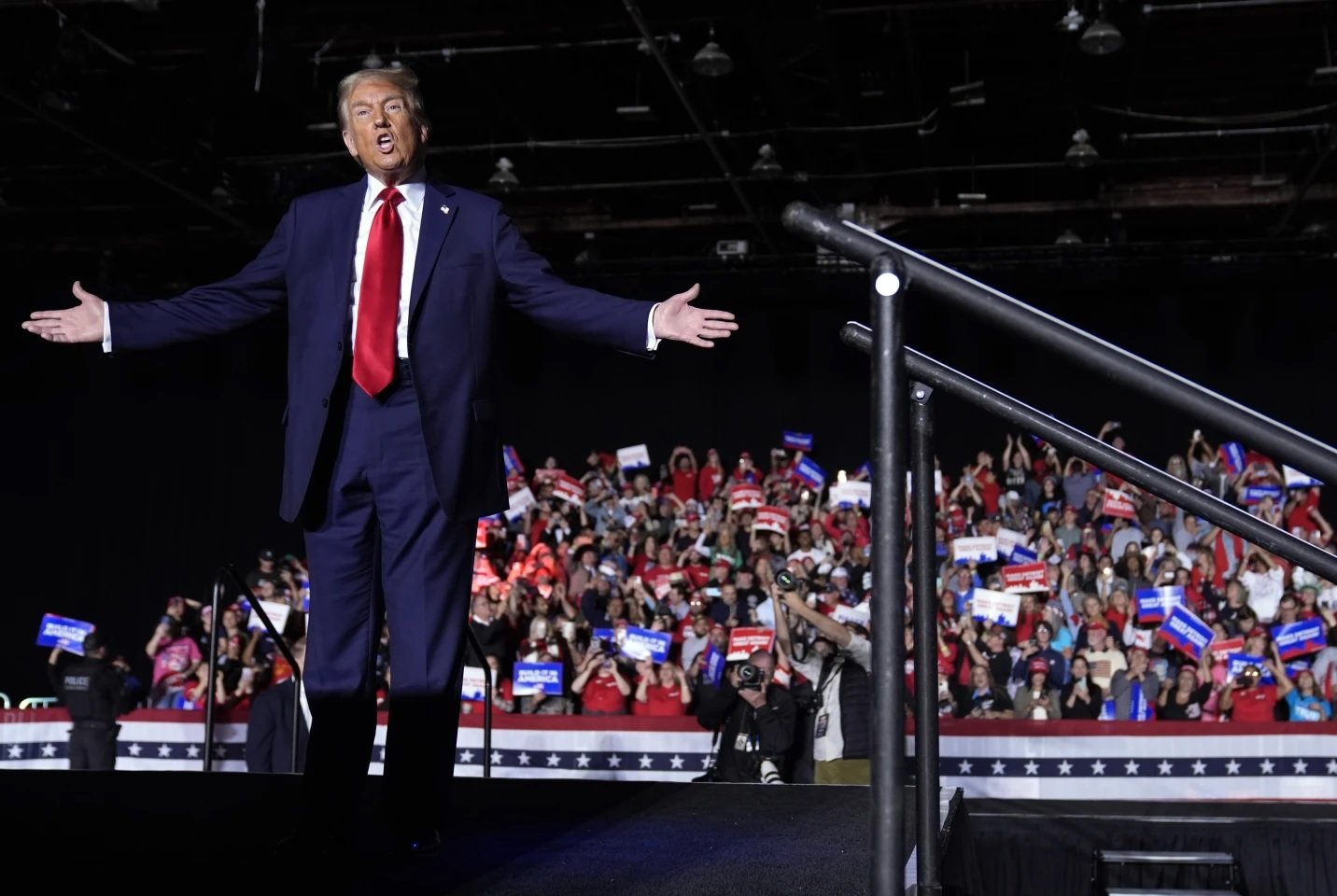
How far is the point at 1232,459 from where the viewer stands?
12.8 meters

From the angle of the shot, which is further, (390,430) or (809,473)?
(809,473)

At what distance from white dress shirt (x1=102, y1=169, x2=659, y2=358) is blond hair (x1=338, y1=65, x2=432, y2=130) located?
11 cm

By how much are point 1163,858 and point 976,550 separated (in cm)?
733

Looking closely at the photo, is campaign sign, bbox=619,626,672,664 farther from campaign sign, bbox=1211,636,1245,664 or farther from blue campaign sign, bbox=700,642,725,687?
campaign sign, bbox=1211,636,1245,664

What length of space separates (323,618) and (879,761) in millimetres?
1394

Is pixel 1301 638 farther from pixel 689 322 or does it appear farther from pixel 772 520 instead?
pixel 689 322

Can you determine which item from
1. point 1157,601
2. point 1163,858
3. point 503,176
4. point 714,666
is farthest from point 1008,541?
point 1163,858

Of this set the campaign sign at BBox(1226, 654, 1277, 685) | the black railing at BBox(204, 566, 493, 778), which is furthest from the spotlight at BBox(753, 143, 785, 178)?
the black railing at BBox(204, 566, 493, 778)

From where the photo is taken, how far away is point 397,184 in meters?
2.63

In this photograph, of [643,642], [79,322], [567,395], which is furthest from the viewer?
[567,395]

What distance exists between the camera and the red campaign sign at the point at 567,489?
13.1m

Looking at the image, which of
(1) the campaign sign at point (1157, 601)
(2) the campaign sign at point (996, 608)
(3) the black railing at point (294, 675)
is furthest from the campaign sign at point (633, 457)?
(3) the black railing at point (294, 675)

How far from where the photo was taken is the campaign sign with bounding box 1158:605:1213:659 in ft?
30.7

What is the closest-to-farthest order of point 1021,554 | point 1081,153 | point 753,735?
point 753,735 → point 1021,554 → point 1081,153
